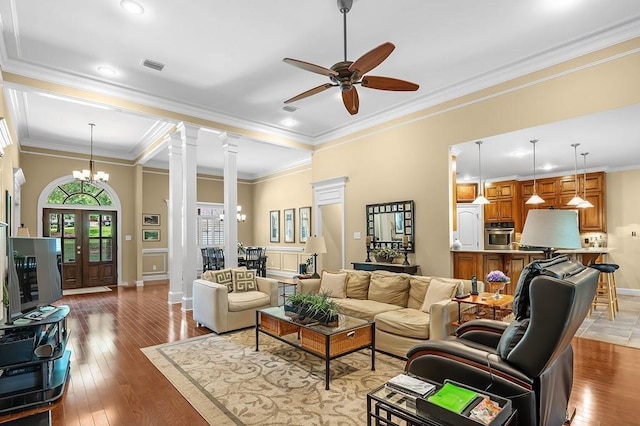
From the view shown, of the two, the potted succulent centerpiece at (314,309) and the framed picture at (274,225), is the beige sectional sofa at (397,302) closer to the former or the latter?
the potted succulent centerpiece at (314,309)

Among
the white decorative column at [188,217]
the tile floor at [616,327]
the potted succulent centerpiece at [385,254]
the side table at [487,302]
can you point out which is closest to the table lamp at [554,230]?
the side table at [487,302]

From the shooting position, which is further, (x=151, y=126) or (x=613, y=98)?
(x=151, y=126)

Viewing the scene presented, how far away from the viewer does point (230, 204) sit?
654 cm

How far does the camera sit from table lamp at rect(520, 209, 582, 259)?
2613 mm

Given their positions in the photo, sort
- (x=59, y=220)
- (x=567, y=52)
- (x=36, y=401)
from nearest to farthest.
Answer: (x=36, y=401), (x=567, y=52), (x=59, y=220)

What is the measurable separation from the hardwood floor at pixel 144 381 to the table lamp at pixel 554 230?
1335 mm

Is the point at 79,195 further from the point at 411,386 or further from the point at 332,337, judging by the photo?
the point at 411,386

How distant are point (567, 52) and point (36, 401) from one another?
6493 millimetres

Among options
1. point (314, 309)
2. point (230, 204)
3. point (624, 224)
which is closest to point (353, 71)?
point (314, 309)

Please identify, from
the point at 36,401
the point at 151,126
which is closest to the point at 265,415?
the point at 36,401

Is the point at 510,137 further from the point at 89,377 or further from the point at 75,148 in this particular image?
the point at 75,148

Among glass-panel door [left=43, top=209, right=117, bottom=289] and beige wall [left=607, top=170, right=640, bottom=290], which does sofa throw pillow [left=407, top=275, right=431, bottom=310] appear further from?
glass-panel door [left=43, top=209, right=117, bottom=289]

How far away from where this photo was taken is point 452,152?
18.1ft

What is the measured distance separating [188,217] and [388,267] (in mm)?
3668
